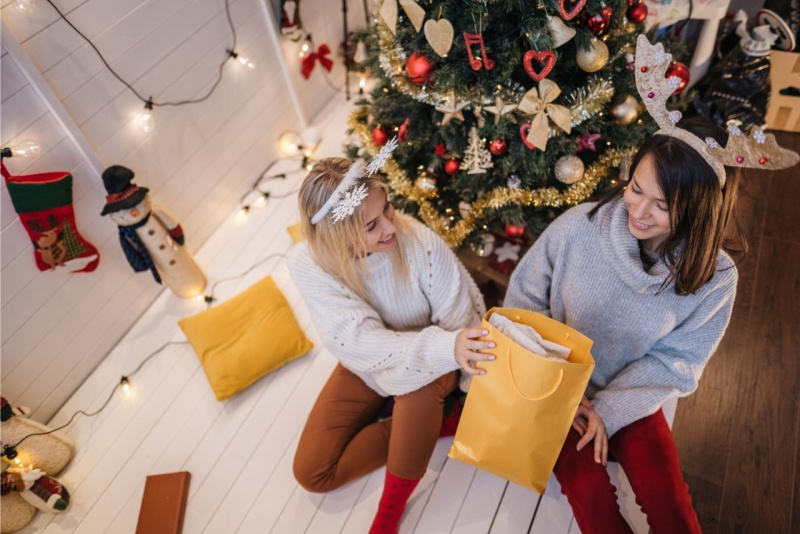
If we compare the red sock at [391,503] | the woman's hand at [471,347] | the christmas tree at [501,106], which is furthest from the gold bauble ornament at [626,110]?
the red sock at [391,503]

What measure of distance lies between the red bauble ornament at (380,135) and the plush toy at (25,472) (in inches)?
59.3

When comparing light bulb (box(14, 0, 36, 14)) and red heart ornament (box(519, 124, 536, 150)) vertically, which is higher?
light bulb (box(14, 0, 36, 14))

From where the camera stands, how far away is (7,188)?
154 cm

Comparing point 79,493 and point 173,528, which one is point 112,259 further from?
point 173,528

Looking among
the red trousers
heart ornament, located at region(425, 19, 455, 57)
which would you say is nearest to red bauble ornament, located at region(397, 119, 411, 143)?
heart ornament, located at region(425, 19, 455, 57)

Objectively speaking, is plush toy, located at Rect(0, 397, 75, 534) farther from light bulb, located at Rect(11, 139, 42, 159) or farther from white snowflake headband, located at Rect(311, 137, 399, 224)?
white snowflake headband, located at Rect(311, 137, 399, 224)

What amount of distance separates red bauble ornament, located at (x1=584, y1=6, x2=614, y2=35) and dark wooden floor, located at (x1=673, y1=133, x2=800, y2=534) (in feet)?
4.07

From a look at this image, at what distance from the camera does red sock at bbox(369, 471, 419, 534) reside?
1436 millimetres

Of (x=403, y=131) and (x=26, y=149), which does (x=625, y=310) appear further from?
(x=26, y=149)

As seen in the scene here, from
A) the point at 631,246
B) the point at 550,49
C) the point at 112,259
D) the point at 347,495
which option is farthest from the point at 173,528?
the point at 550,49

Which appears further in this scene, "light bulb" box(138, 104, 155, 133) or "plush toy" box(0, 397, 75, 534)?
"light bulb" box(138, 104, 155, 133)

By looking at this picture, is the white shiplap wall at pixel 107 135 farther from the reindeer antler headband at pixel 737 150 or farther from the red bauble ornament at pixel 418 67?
the reindeer antler headband at pixel 737 150

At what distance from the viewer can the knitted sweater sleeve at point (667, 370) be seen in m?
1.27

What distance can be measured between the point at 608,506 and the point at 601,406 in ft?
0.81
